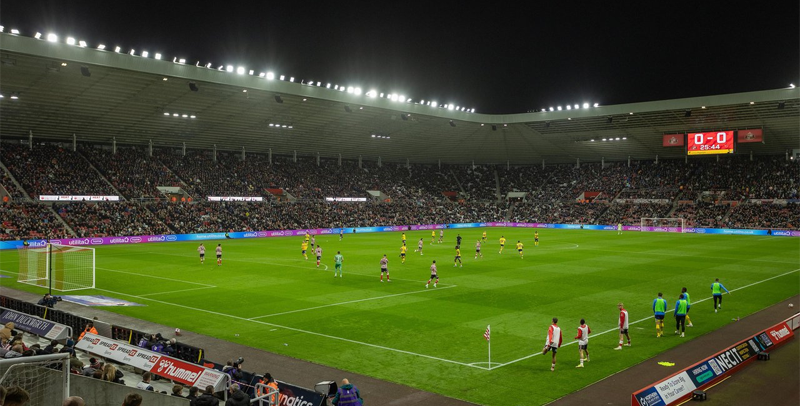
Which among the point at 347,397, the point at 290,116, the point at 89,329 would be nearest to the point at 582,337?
the point at 347,397

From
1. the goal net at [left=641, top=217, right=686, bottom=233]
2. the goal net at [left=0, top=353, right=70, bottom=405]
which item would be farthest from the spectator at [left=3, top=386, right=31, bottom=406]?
the goal net at [left=641, top=217, right=686, bottom=233]

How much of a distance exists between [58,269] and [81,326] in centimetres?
1857

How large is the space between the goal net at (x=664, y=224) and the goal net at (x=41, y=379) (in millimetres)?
78740

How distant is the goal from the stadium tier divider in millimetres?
8272

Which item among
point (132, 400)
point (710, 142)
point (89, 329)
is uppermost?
point (710, 142)

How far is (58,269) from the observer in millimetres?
34031

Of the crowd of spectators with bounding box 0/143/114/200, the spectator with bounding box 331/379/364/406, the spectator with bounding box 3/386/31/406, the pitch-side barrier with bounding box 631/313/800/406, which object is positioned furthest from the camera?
the crowd of spectators with bounding box 0/143/114/200

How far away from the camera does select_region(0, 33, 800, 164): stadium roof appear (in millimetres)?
44750

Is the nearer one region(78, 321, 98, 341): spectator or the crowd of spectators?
region(78, 321, 98, 341): spectator

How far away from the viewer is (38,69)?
42062 millimetres

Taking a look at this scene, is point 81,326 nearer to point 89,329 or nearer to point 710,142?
point 89,329

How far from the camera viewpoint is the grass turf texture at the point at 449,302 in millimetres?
16391

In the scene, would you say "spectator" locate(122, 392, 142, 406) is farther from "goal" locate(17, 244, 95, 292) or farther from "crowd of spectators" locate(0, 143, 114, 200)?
"crowd of spectators" locate(0, 143, 114, 200)

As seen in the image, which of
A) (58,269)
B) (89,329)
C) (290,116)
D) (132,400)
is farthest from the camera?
(290,116)
